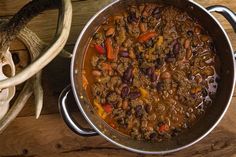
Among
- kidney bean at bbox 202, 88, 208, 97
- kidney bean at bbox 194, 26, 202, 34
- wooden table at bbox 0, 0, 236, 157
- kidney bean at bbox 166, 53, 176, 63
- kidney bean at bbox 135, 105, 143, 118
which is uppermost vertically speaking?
kidney bean at bbox 194, 26, 202, 34

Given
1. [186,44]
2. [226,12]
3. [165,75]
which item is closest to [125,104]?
[165,75]

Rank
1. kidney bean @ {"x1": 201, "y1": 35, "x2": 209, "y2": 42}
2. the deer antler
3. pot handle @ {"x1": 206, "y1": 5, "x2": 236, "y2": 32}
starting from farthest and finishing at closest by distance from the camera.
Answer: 1. kidney bean @ {"x1": 201, "y1": 35, "x2": 209, "y2": 42}
2. pot handle @ {"x1": 206, "y1": 5, "x2": 236, "y2": 32}
3. the deer antler

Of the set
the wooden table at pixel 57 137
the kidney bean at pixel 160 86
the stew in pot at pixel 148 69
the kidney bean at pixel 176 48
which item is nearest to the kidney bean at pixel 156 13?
the stew in pot at pixel 148 69

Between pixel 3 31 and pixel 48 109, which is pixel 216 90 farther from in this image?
pixel 3 31

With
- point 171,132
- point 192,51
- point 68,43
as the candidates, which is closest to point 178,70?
point 192,51

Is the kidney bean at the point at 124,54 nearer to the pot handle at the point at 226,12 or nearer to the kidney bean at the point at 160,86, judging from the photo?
the kidney bean at the point at 160,86

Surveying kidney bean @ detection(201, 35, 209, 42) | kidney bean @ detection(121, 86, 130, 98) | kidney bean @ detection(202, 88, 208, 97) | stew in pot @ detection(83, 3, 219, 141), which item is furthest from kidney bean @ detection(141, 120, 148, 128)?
kidney bean @ detection(201, 35, 209, 42)

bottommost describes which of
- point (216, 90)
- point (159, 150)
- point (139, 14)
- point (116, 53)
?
point (159, 150)

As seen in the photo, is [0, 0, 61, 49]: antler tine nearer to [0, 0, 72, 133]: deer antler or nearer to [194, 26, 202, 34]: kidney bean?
[0, 0, 72, 133]: deer antler
